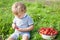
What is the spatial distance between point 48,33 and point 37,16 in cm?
106

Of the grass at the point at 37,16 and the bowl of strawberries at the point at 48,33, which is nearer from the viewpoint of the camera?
the bowl of strawberries at the point at 48,33

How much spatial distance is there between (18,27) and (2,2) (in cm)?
203

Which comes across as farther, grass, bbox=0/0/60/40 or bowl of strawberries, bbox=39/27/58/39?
grass, bbox=0/0/60/40

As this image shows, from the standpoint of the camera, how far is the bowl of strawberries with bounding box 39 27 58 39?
4.20 metres

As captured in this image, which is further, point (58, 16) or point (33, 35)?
point (58, 16)

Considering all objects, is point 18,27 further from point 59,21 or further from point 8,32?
point 59,21

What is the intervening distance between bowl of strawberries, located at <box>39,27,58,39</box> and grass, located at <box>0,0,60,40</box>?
0.37 ft

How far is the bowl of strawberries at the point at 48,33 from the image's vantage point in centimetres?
420

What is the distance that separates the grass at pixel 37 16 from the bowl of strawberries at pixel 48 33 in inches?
4.5

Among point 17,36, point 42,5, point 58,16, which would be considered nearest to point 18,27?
point 17,36

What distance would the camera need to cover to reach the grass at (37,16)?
4.65 metres

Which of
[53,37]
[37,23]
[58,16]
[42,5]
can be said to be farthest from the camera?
[42,5]

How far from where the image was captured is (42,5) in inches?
237

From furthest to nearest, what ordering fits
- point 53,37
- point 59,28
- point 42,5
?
point 42,5, point 59,28, point 53,37
